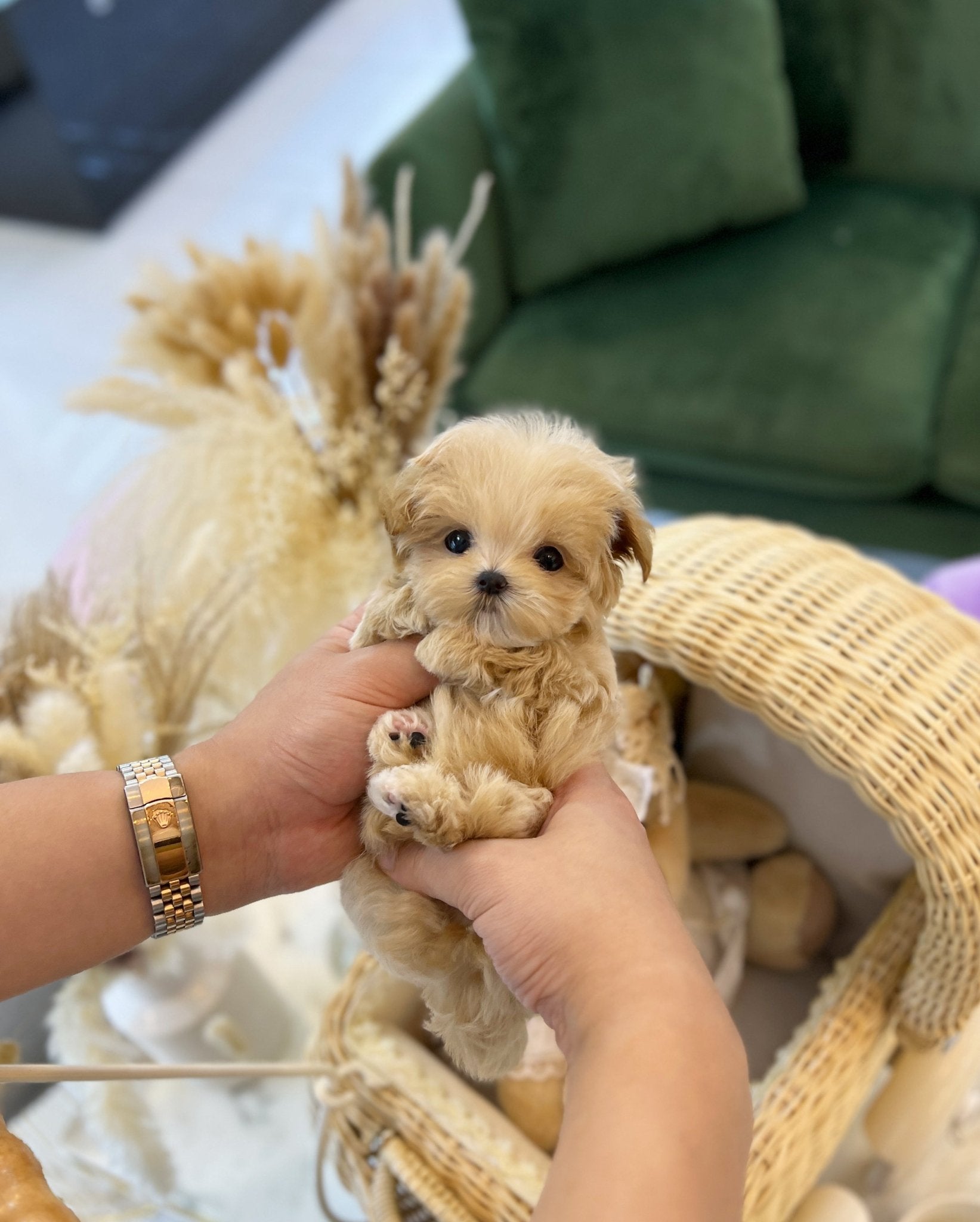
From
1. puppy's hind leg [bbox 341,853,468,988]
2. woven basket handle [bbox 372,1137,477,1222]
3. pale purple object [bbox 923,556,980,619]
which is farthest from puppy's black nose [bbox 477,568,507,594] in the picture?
pale purple object [bbox 923,556,980,619]

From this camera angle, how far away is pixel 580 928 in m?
0.60

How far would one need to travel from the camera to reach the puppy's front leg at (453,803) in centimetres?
61

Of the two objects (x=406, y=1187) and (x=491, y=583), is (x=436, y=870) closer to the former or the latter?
(x=491, y=583)

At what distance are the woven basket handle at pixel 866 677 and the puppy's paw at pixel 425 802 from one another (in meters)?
0.33

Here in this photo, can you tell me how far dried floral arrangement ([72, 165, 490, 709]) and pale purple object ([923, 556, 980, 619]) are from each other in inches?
30.7

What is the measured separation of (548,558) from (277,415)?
1.83 ft

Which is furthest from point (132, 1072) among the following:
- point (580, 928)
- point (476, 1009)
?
point (580, 928)

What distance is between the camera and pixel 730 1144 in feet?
1.82

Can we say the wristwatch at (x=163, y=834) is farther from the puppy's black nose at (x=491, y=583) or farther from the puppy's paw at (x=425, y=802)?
the puppy's black nose at (x=491, y=583)

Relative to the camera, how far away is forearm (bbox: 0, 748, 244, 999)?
0.67m

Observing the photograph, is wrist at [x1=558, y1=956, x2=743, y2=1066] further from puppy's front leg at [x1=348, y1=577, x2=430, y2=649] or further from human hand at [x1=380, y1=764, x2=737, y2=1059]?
puppy's front leg at [x1=348, y1=577, x2=430, y2=649]

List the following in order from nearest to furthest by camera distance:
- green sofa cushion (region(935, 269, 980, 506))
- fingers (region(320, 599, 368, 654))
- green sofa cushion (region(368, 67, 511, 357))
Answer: fingers (region(320, 599, 368, 654))
green sofa cushion (region(935, 269, 980, 506))
green sofa cushion (region(368, 67, 511, 357))

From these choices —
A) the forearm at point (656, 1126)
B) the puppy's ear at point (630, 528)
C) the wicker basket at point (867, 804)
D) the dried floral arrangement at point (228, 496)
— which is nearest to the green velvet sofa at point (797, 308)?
the dried floral arrangement at point (228, 496)

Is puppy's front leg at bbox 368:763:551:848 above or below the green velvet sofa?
above
